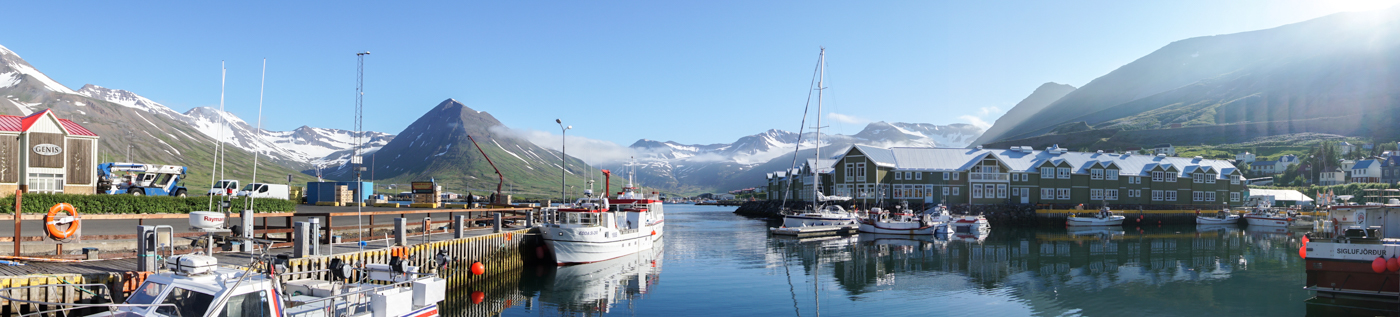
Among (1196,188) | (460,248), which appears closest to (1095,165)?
(1196,188)

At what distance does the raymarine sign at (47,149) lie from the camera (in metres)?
42.7

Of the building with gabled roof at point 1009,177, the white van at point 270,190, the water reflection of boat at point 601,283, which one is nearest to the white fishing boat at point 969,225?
the building with gabled roof at point 1009,177

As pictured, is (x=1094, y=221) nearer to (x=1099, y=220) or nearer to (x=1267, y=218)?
(x=1099, y=220)

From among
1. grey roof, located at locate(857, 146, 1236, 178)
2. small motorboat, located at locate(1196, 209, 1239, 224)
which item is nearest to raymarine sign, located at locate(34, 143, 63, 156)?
grey roof, located at locate(857, 146, 1236, 178)

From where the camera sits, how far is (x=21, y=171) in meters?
42.1

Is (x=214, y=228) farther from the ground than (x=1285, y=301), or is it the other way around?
(x=214, y=228)

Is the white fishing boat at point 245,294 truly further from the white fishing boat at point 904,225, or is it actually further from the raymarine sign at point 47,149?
the white fishing boat at point 904,225

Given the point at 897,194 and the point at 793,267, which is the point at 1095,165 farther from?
the point at 793,267

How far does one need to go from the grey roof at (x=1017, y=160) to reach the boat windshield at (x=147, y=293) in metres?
92.0

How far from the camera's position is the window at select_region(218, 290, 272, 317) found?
12.8 m

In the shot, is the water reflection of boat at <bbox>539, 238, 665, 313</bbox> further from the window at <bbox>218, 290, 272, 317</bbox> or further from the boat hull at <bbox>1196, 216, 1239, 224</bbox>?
the boat hull at <bbox>1196, 216, 1239, 224</bbox>

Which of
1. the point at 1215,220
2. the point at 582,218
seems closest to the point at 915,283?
the point at 582,218

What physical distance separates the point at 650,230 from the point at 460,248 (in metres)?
19.6

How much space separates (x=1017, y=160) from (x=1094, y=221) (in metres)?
18.1
